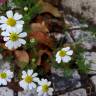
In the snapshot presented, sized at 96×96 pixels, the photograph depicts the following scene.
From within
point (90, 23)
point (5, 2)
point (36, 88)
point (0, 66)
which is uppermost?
point (5, 2)

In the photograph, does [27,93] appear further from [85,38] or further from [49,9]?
[49,9]

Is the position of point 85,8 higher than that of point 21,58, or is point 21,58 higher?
point 85,8

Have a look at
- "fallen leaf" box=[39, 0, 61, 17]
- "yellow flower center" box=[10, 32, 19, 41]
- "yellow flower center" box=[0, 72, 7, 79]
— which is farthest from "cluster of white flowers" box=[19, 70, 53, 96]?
"fallen leaf" box=[39, 0, 61, 17]

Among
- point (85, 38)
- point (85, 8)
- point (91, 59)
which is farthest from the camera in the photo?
point (85, 8)

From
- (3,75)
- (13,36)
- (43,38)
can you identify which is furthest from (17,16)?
(3,75)

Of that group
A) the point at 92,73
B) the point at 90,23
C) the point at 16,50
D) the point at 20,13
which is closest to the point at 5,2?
the point at 20,13

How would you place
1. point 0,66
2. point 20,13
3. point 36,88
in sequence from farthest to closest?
point 20,13
point 0,66
point 36,88

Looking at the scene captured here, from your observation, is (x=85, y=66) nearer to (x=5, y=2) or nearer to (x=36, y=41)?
(x=36, y=41)

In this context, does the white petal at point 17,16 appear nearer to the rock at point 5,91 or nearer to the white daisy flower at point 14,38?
the white daisy flower at point 14,38
